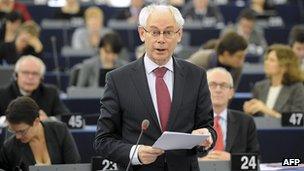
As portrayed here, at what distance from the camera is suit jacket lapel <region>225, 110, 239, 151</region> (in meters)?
5.27

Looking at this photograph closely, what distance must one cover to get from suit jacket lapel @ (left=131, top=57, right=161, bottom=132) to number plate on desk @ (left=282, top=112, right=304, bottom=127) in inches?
109

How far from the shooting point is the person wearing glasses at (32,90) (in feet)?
20.9

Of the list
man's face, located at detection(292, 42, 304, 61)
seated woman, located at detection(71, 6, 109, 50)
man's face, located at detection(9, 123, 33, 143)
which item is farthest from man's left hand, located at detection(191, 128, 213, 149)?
seated woman, located at detection(71, 6, 109, 50)

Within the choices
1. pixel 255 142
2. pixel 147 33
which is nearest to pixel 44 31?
pixel 255 142

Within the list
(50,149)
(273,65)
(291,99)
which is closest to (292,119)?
(291,99)

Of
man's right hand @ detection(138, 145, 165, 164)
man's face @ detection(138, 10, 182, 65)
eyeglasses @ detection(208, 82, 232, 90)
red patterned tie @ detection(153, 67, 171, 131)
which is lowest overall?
eyeglasses @ detection(208, 82, 232, 90)

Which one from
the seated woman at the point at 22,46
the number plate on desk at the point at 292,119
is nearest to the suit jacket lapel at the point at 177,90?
the number plate on desk at the point at 292,119

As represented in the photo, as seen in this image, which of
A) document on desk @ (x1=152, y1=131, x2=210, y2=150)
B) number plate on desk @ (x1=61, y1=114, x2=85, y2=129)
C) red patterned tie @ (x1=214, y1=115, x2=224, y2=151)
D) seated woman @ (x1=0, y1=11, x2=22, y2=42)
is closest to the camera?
document on desk @ (x1=152, y1=131, x2=210, y2=150)

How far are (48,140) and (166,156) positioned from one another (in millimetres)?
1833

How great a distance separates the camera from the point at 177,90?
128 inches

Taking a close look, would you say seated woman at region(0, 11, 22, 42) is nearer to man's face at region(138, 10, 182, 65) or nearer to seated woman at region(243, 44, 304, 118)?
seated woman at region(243, 44, 304, 118)

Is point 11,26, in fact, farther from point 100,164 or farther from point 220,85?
point 100,164

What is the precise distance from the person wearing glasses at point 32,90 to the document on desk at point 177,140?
3257 mm

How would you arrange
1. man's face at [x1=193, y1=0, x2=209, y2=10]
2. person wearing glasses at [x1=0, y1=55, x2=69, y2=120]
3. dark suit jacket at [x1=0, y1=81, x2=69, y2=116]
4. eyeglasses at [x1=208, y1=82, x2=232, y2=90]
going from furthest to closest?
man's face at [x1=193, y1=0, x2=209, y2=10] < dark suit jacket at [x1=0, y1=81, x2=69, y2=116] < person wearing glasses at [x1=0, y1=55, x2=69, y2=120] < eyeglasses at [x1=208, y1=82, x2=232, y2=90]
